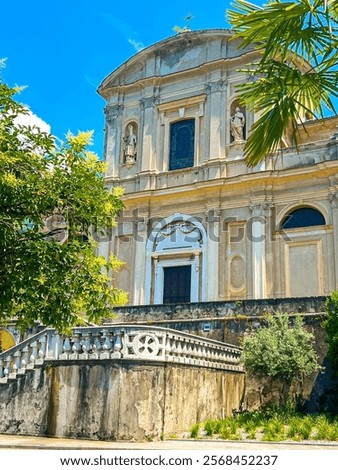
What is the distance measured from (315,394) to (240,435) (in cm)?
360

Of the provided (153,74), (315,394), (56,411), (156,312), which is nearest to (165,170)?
(153,74)

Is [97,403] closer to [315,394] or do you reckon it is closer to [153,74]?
[315,394]

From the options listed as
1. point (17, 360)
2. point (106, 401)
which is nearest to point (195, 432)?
point (106, 401)

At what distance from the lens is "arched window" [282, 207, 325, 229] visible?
21141 millimetres

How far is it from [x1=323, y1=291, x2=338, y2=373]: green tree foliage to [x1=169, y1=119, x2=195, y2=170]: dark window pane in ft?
40.9

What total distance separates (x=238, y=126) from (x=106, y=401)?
1568cm

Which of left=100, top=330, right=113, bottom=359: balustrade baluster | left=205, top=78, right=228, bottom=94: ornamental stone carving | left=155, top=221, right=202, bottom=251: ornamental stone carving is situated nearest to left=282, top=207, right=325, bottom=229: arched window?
left=155, top=221, right=202, bottom=251: ornamental stone carving

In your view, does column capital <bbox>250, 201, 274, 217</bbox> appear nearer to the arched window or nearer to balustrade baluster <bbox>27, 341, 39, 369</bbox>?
the arched window

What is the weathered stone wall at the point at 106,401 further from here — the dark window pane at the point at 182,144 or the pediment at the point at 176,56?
the pediment at the point at 176,56

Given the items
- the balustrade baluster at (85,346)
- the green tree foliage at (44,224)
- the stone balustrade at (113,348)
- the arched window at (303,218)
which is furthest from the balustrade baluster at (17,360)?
the arched window at (303,218)

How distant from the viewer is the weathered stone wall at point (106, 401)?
9.90 m

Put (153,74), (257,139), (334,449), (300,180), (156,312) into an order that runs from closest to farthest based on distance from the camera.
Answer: (257,139)
(334,449)
(156,312)
(300,180)
(153,74)

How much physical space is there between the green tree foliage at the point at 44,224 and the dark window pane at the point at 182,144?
1564 centimetres

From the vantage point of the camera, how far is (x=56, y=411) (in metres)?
10.6
